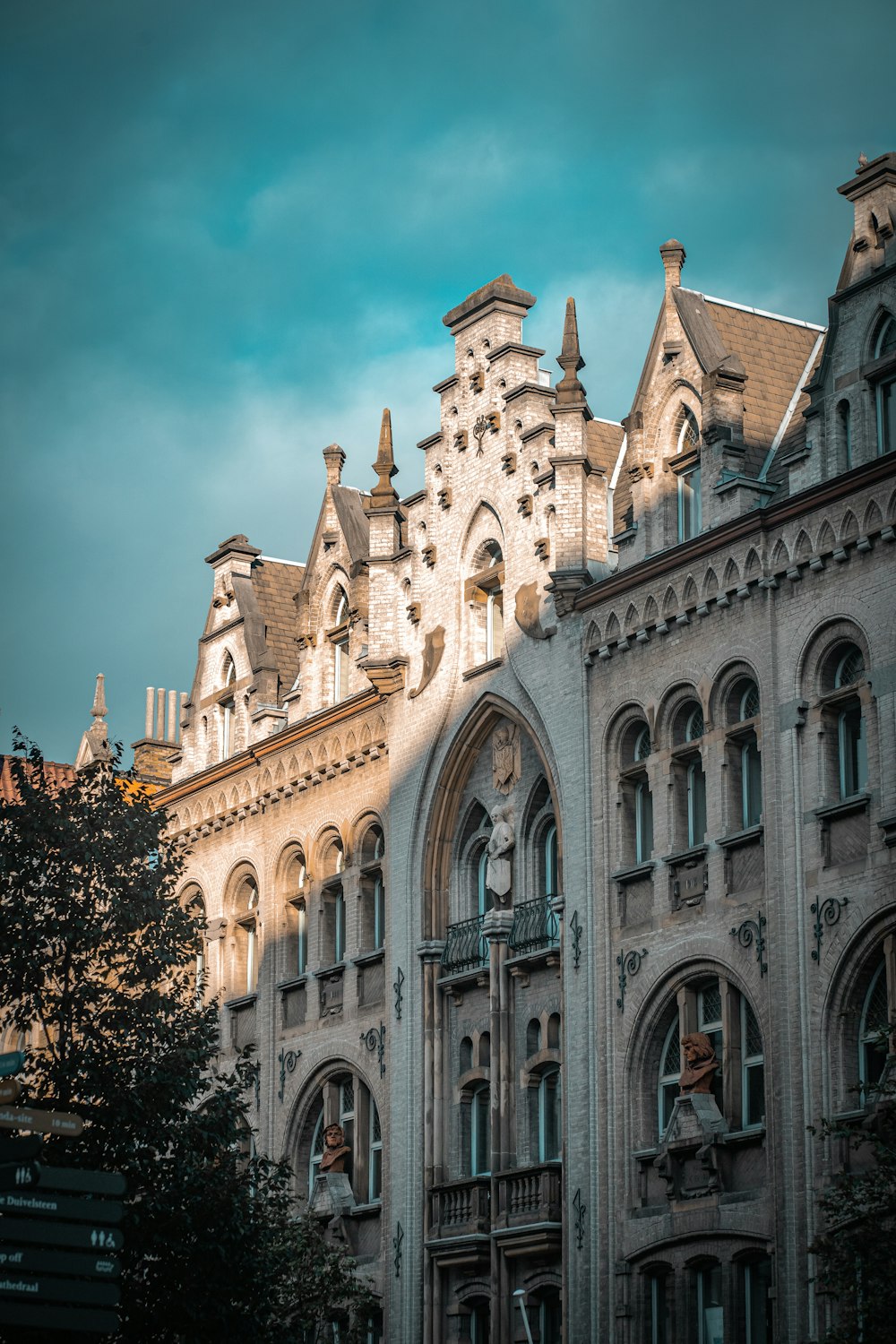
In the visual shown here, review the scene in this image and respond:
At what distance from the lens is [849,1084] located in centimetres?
3903

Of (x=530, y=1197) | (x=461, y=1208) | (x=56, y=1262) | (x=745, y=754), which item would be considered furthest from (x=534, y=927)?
(x=56, y=1262)

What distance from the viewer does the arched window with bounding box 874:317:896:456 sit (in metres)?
40.9

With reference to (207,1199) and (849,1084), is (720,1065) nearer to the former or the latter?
(849,1084)

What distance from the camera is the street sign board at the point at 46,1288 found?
84.5 ft

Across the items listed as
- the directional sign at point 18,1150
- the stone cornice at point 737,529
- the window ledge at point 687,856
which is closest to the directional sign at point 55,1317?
the directional sign at point 18,1150

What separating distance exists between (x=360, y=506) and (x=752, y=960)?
20.4 meters

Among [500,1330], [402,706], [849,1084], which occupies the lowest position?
[500,1330]

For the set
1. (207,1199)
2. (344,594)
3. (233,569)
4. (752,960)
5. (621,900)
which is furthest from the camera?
(233,569)

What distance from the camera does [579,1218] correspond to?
4375 centimetres

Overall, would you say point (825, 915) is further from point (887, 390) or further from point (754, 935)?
point (887, 390)

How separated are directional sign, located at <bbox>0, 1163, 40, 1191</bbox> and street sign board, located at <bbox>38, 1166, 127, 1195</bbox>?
13cm

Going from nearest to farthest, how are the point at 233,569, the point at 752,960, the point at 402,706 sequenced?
the point at 752,960 < the point at 402,706 < the point at 233,569

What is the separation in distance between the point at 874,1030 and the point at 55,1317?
659 inches

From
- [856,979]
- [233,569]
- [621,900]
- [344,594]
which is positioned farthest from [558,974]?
[233,569]
